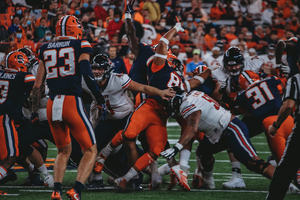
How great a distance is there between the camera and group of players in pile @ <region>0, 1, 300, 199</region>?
178 inches

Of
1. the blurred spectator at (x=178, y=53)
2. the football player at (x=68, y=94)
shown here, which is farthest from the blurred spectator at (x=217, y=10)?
the football player at (x=68, y=94)

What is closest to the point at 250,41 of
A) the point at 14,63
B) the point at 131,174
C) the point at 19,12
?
the point at 19,12

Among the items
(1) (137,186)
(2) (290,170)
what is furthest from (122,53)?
(2) (290,170)

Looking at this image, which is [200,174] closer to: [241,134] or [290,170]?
[241,134]

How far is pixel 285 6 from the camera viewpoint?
17.9 metres

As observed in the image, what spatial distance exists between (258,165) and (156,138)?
125cm

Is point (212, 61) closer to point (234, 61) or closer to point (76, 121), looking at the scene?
point (234, 61)

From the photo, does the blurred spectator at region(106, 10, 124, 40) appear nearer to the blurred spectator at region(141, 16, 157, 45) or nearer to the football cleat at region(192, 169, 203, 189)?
the blurred spectator at region(141, 16, 157, 45)

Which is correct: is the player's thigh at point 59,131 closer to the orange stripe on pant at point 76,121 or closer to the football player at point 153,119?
the orange stripe on pant at point 76,121

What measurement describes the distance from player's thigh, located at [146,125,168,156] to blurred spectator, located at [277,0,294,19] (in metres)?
13.8

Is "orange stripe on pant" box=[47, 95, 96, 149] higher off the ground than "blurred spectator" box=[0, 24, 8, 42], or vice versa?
"orange stripe on pant" box=[47, 95, 96, 149]

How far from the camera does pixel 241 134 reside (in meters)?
5.10

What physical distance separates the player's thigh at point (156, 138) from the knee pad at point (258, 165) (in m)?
1.06

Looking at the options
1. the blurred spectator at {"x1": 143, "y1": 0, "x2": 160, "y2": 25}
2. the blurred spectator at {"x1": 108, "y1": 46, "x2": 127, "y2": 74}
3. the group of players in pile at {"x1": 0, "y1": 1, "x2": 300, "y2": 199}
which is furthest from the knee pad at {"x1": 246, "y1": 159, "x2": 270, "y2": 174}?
the blurred spectator at {"x1": 143, "y1": 0, "x2": 160, "y2": 25}
